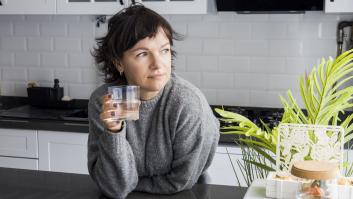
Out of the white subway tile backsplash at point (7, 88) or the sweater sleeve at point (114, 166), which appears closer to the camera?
the sweater sleeve at point (114, 166)

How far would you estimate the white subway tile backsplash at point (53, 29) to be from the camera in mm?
3686

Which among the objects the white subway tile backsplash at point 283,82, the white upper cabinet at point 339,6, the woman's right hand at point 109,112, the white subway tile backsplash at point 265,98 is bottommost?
the white subway tile backsplash at point 265,98

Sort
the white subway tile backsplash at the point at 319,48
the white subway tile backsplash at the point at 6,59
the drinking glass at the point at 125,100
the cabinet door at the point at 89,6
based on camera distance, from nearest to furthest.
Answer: the drinking glass at the point at 125,100 → the cabinet door at the point at 89,6 → the white subway tile backsplash at the point at 319,48 → the white subway tile backsplash at the point at 6,59

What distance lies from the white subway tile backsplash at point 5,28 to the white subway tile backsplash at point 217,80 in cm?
145

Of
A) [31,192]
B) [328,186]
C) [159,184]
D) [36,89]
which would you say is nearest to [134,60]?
[159,184]

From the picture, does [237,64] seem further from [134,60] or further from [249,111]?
[134,60]

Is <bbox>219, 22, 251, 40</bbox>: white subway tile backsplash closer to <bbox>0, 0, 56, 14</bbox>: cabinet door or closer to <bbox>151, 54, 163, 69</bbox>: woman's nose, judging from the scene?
<bbox>0, 0, 56, 14</bbox>: cabinet door

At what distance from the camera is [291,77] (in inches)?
132

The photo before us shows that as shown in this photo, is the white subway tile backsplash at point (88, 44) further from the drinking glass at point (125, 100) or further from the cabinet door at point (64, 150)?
the drinking glass at point (125, 100)

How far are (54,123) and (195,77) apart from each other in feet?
3.22

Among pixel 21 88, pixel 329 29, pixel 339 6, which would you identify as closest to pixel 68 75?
pixel 21 88

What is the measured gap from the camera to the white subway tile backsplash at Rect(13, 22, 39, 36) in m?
3.74

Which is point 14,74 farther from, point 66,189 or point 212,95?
point 66,189

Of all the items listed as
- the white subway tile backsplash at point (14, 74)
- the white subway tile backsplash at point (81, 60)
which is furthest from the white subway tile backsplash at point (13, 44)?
the white subway tile backsplash at point (81, 60)
